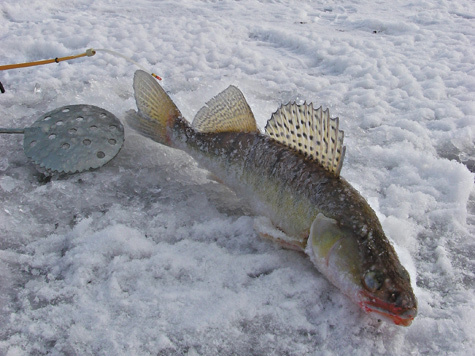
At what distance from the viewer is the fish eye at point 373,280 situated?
1960 mm

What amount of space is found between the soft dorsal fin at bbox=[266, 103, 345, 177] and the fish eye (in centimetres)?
67

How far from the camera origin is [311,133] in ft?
8.23

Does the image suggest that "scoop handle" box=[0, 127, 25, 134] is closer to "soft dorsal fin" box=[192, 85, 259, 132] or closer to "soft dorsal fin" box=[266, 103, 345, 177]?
"soft dorsal fin" box=[192, 85, 259, 132]

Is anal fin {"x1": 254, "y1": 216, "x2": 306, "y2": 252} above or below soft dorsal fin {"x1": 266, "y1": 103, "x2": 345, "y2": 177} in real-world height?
below

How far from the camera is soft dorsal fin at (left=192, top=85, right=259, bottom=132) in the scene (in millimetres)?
2953

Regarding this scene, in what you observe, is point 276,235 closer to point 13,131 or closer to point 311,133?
point 311,133

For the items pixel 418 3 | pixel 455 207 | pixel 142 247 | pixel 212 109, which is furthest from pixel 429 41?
pixel 142 247

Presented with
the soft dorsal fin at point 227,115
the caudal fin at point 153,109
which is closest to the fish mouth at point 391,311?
the soft dorsal fin at point 227,115

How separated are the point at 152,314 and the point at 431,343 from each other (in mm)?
1459

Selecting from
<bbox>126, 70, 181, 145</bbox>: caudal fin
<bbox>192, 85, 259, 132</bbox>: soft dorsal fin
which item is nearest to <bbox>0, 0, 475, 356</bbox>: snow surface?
<bbox>126, 70, 181, 145</bbox>: caudal fin

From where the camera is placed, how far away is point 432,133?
3.89 meters

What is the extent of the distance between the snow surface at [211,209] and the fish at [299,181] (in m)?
0.18

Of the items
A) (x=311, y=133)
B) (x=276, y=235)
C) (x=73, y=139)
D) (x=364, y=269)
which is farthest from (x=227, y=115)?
(x=364, y=269)

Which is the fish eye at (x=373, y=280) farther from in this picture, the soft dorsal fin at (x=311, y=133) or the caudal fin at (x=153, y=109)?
the caudal fin at (x=153, y=109)
